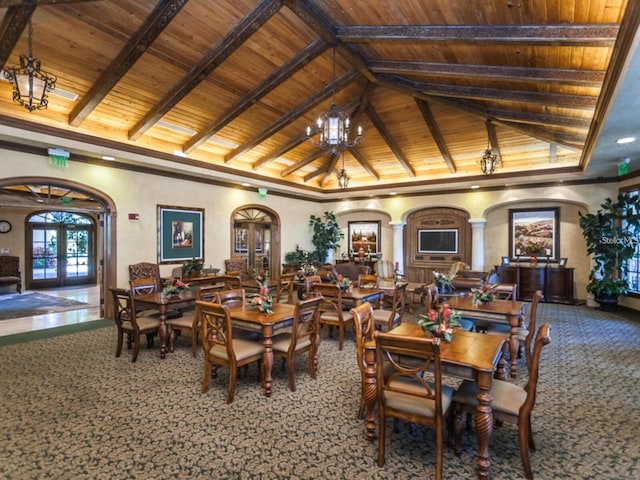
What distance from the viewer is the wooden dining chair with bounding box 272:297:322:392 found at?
11.5 ft

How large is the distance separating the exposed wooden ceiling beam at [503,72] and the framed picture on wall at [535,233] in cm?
604

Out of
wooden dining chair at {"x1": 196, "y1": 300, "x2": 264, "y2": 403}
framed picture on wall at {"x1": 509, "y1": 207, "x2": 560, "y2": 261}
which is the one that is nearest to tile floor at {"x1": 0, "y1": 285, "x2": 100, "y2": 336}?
wooden dining chair at {"x1": 196, "y1": 300, "x2": 264, "y2": 403}

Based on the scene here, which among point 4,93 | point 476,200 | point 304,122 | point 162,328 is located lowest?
point 162,328

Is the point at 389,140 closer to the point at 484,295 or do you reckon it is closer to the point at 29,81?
the point at 484,295

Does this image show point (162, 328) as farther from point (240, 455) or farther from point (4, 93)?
point (4, 93)

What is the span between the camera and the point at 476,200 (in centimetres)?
960

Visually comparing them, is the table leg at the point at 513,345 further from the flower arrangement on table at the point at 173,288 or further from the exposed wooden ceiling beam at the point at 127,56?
the exposed wooden ceiling beam at the point at 127,56

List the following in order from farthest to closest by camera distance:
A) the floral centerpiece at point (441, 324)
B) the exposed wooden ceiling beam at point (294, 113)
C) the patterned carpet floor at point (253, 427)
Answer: the exposed wooden ceiling beam at point (294, 113), the floral centerpiece at point (441, 324), the patterned carpet floor at point (253, 427)

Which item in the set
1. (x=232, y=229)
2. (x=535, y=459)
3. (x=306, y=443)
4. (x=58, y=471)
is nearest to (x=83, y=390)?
(x=58, y=471)

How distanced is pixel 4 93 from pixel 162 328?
410 cm

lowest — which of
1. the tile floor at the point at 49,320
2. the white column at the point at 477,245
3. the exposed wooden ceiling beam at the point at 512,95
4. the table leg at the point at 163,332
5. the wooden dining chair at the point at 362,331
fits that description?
the tile floor at the point at 49,320

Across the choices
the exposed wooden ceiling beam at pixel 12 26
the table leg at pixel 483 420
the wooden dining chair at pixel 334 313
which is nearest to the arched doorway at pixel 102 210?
the exposed wooden ceiling beam at pixel 12 26

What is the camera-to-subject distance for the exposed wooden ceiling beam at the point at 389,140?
24.8 ft

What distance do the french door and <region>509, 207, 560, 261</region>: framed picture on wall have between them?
1475 cm
